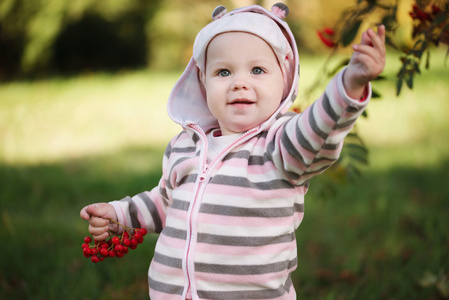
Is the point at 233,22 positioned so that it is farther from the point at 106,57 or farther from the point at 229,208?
the point at 106,57

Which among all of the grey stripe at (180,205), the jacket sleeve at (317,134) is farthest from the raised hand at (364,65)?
the grey stripe at (180,205)

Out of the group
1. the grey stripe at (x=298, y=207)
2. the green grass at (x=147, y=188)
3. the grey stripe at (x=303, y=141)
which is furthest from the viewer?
the green grass at (x=147, y=188)

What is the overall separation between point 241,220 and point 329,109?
0.42 meters

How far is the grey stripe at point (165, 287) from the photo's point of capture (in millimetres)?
1519

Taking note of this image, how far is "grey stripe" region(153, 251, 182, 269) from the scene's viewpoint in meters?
1.51

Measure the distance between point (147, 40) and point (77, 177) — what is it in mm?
10374

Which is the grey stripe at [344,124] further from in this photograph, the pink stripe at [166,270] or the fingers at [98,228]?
the fingers at [98,228]

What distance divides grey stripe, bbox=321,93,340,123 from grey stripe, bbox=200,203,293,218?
345mm

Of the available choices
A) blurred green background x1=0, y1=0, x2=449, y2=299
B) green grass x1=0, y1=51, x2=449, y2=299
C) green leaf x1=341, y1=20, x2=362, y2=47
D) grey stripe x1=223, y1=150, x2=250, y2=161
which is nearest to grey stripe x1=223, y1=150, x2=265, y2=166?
grey stripe x1=223, y1=150, x2=250, y2=161

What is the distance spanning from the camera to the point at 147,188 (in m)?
4.03

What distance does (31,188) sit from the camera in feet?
13.1

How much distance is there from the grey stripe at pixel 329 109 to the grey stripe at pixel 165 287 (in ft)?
2.21

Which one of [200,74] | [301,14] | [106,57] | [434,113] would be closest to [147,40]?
[106,57]

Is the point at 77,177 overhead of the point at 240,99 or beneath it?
beneath
